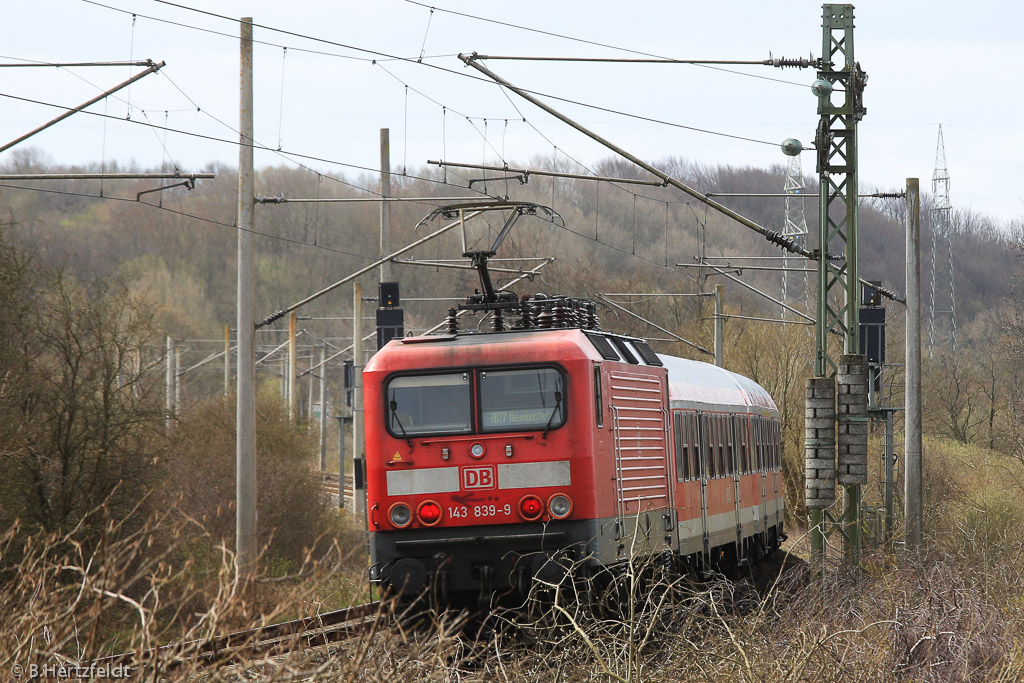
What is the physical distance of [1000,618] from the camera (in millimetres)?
10648

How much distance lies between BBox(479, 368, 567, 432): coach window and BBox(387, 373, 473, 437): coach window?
0.63 feet

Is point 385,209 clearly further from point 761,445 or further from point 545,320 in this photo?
point 545,320

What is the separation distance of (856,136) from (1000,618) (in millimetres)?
8648

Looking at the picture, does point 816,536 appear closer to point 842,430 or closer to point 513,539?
point 842,430

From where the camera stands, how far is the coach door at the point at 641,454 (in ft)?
40.4

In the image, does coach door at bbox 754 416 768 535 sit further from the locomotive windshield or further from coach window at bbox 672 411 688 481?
the locomotive windshield

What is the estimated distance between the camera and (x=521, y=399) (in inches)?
466

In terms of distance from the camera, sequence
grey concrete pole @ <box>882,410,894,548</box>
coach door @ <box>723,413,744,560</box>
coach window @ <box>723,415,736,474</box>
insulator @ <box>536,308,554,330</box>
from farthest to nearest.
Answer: grey concrete pole @ <box>882,410,894,548</box>, coach door @ <box>723,413,744,560</box>, coach window @ <box>723,415,736,474</box>, insulator @ <box>536,308,554,330</box>

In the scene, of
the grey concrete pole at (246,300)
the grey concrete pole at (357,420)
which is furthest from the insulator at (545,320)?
the grey concrete pole at (357,420)

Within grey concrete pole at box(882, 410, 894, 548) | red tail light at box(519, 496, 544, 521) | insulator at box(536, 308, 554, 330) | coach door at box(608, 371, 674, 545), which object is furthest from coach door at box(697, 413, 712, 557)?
grey concrete pole at box(882, 410, 894, 548)

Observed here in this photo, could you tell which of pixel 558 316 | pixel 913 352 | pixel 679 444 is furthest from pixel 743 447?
pixel 558 316

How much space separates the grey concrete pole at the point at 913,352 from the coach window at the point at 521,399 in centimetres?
1193

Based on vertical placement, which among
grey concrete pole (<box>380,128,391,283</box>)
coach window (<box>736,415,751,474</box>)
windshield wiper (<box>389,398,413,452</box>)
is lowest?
coach window (<box>736,415,751,474</box>)

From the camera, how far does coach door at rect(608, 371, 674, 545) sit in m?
12.3
